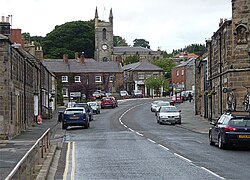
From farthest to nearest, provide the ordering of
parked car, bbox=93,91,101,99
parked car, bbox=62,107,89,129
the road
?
parked car, bbox=93,91,101,99 < parked car, bbox=62,107,89,129 < the road

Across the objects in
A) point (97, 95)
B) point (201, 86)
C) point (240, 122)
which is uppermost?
point (201, 86)

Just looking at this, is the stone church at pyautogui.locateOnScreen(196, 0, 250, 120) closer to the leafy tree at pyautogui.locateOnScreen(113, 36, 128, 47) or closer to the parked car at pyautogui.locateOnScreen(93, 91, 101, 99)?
the parked car at pyautogui.locateOnScreen(93, 91, 101, 99)

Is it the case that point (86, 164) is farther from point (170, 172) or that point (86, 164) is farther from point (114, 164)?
point (170, 172)

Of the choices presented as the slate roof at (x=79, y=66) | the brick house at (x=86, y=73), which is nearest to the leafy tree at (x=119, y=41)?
the brick house at (x=86, y=73)

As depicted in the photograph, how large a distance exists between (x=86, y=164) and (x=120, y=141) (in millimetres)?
10378

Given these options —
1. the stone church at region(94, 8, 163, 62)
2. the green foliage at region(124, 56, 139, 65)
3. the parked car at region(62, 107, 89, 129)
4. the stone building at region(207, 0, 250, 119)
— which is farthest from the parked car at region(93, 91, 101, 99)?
the stone building at region(207, 0, 250, 119)

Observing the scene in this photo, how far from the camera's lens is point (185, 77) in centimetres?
10506

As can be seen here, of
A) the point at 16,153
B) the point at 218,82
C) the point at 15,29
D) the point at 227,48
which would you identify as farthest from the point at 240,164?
the point at 15,29

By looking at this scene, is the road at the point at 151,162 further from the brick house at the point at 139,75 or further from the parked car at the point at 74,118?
the brick house at the point at 139,75

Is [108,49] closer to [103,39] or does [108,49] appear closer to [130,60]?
[103,39]

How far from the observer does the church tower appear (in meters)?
146

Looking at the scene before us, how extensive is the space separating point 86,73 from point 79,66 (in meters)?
3.27

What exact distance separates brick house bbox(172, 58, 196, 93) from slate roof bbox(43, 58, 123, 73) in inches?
484

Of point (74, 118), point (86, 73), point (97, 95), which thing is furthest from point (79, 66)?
point (74, 118)
